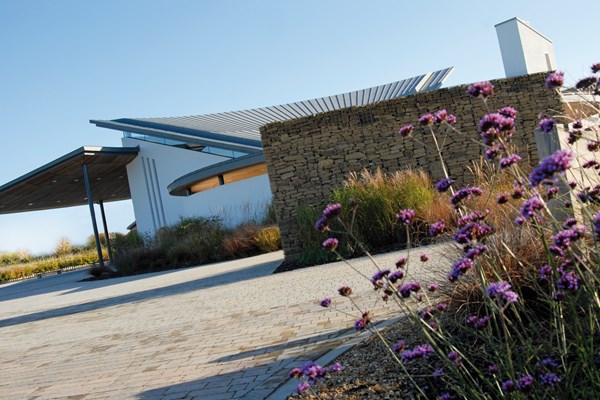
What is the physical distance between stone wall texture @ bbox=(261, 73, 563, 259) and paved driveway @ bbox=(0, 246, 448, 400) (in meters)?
2.26

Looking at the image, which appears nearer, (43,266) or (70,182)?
(70,182)

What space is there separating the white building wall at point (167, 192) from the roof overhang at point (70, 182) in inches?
38.3

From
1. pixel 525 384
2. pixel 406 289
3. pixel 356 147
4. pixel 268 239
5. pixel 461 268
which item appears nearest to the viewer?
pixel 525 384

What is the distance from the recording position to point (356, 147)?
39.1 ft

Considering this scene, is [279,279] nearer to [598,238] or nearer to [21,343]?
[21,343]

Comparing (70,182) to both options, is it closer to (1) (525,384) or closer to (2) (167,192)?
(2) (167,192)

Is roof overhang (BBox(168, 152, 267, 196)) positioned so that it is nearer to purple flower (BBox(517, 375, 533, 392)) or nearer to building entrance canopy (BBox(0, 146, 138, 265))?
building entrance canopy (BBox(0, 146, 138, 265))

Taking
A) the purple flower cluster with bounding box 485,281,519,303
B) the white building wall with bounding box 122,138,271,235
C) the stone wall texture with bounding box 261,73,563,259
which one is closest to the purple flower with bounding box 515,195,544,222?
the purple flower cluster with bounding box 485,281,519,303

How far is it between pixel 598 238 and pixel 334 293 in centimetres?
511

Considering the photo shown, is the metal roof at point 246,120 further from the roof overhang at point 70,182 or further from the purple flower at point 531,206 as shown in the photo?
the purple flower at point 531,206

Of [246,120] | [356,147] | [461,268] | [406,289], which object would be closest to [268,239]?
[356,147]

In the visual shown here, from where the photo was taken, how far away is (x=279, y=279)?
9.41 meters

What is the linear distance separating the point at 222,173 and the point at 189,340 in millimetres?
19463

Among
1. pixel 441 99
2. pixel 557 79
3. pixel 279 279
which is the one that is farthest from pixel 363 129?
pixel 557 79
